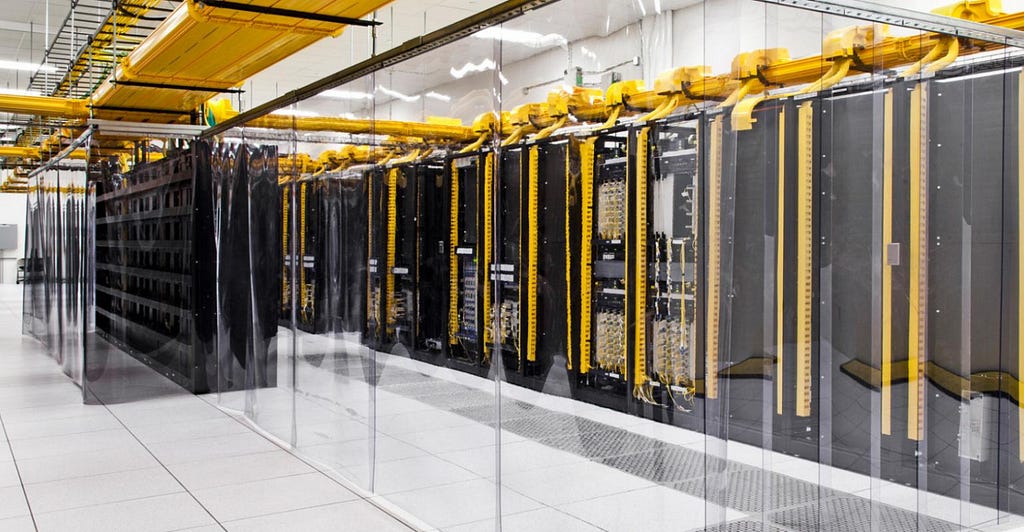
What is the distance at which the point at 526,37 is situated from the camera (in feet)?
10.6

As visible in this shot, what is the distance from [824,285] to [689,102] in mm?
1543

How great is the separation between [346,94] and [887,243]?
9.51ft

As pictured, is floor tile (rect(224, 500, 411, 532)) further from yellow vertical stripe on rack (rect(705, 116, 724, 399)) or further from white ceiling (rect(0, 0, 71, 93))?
white ceiling (rect(0, 0, 71, 93))

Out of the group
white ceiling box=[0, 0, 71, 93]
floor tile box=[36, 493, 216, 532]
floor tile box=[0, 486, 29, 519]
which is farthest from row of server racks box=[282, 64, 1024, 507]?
white ceiling box=[0, 0, 71, 93]

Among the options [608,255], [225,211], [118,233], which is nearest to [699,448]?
[608,255]

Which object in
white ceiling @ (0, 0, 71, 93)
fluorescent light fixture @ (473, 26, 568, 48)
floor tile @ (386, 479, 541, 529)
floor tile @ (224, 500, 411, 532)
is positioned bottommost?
floor tile @ (224, 500, 411, 532)

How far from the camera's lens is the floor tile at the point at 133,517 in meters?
3.64

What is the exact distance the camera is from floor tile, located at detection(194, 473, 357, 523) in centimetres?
388

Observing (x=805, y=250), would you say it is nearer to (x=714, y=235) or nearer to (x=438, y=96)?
(x=714, y=235)

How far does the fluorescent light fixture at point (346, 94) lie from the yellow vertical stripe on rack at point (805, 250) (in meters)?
2.25

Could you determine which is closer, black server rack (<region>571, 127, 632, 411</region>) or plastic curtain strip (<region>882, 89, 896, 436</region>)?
plastic curtain strip (<region>882, 89, 896, 436</region>)

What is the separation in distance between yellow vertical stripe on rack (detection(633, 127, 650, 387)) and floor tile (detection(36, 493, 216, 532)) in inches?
81.5

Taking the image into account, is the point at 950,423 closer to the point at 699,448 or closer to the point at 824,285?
the point at 824,285

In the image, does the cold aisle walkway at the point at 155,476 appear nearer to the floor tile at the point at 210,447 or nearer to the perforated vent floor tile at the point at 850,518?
the floor tile at the point at 210,447
